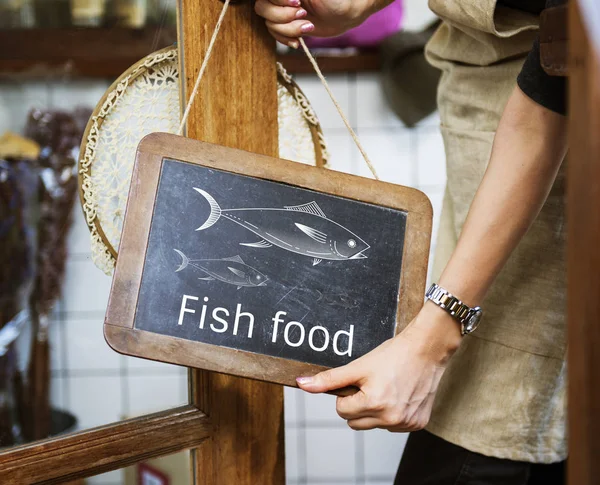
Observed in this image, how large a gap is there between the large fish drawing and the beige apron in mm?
240

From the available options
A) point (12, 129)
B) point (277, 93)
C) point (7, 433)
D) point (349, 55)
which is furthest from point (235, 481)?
point (349, 55)

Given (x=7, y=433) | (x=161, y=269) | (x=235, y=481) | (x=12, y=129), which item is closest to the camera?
(x=161, y=269)

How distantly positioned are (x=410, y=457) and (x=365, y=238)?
0.35 meters

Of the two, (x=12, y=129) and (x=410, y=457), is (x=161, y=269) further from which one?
(x=12, y=129)

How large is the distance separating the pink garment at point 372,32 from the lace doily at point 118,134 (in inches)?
46.2

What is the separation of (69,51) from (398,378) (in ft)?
3.06

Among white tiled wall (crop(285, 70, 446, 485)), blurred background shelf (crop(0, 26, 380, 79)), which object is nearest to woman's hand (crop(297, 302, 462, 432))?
blurred background shelf (crop(0, 26, 380, 79))

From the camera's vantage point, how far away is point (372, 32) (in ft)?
6.35

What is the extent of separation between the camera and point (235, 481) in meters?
0.85

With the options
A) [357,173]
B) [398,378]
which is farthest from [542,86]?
[357,173]

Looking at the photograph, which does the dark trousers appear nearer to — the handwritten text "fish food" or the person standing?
the person standing

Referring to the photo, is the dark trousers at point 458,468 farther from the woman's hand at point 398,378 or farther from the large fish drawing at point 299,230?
the large fish drawing at point 299,230

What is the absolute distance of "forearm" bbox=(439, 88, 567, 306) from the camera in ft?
2.18

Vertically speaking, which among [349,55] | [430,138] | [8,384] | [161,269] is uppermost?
[349,55]
